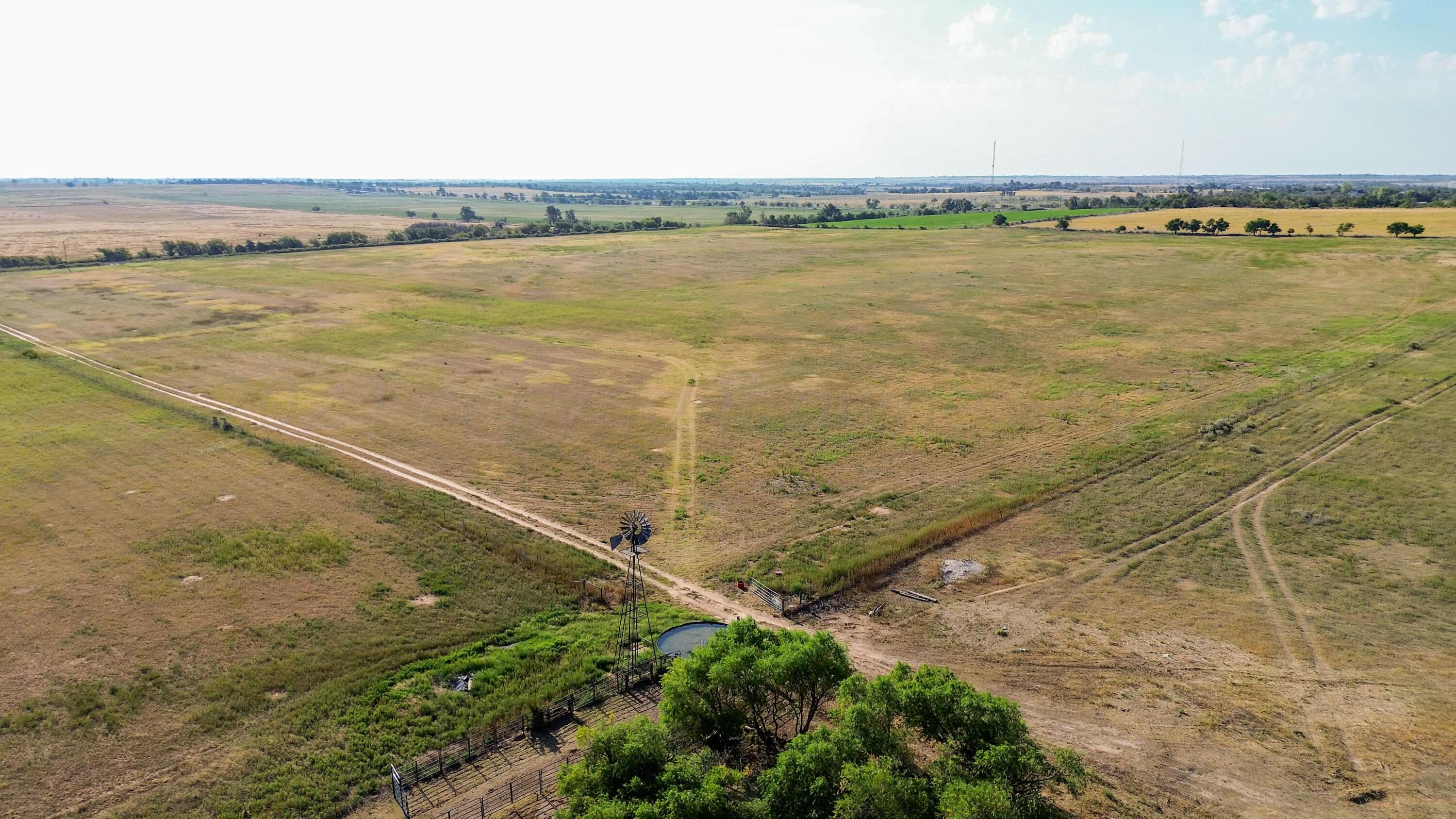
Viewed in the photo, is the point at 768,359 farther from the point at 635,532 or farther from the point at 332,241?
the point at 332,241

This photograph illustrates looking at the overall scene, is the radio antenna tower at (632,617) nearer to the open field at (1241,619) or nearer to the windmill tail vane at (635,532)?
the windmill tail vane at (635,532)

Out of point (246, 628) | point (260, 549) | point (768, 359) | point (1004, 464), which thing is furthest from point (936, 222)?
point (246, 628)

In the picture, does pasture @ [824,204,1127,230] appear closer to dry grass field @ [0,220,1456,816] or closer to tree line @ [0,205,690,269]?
tree line @ [0,205,690,269]

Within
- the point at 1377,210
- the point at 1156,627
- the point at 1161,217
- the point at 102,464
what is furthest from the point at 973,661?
the point at 1377,210

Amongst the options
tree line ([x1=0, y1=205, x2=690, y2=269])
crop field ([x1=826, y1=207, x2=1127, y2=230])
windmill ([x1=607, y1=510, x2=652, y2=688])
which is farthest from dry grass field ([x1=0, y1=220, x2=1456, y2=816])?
crop field ([x1=826, y1=207, x2=1127, y2=230])

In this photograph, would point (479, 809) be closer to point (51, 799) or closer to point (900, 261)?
point (51, 799)

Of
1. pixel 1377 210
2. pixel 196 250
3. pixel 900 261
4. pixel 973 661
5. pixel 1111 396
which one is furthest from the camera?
pixel 1377 210
